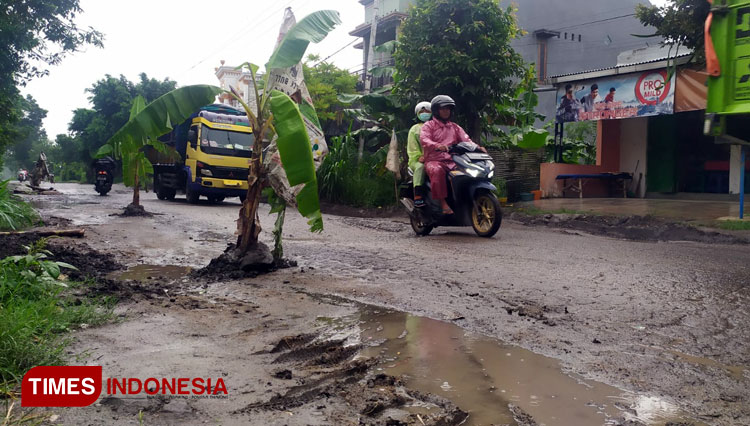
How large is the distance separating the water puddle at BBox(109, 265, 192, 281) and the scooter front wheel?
408 centimetres

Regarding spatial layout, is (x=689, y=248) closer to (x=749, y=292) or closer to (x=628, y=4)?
(x=749, y=292)

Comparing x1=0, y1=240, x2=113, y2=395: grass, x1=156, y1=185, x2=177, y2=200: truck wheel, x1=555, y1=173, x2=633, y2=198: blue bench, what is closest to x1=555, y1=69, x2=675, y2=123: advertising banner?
x1=555, y1=173, x2=633, y2=198: blue bench

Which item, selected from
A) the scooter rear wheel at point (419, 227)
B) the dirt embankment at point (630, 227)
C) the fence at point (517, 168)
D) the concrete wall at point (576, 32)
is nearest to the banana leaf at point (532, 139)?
the fence at point (517, 168)

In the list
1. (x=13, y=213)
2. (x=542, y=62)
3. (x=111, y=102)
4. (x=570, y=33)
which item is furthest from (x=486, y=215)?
(x=111, y=102)

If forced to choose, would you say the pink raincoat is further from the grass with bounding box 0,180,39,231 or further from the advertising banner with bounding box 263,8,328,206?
the grass with bounding box 0,180,39,231

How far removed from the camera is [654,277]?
17.8 ft

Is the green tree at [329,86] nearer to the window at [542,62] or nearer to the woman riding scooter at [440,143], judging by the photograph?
the window at [542,62]

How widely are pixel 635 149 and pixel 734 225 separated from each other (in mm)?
9001

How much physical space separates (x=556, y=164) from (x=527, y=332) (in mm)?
13383

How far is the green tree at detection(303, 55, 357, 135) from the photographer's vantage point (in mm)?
27456

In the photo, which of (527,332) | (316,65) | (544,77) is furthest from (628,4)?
(527,332)

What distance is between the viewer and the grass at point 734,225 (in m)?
9.23

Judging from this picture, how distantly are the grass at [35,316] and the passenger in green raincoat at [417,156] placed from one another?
4915 mm

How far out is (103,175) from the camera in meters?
22.1
